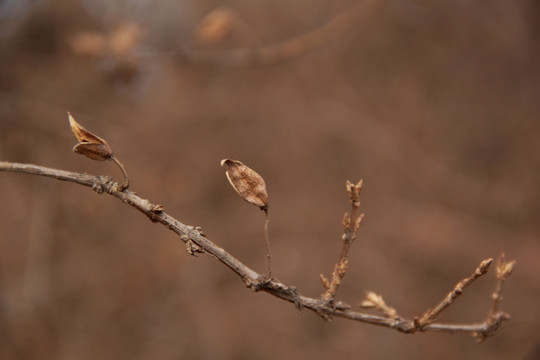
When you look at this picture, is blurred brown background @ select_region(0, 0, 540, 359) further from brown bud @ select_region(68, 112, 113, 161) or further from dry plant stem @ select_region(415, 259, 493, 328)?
dry plant stem @ select_region(415, 259, 493, 328)

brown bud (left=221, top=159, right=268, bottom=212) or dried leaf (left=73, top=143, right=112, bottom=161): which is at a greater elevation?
brown bud (left=221, top=159, right=268, bottom=212)

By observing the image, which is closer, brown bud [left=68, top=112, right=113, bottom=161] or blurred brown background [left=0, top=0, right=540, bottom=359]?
brown bud [left=68, top=112, right=113, bottom=161]

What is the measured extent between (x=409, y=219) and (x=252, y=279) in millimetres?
1208

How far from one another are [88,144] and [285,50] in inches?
40.0

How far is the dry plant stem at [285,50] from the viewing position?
1218 millimetres

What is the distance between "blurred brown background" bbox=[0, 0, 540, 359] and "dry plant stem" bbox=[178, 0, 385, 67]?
2 cm

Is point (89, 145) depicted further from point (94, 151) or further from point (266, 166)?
point (266, 166)

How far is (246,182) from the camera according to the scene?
1.60 ft

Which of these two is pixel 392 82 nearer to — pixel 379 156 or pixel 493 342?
pixel 379 156

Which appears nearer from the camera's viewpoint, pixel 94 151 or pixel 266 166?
pixel 94 151

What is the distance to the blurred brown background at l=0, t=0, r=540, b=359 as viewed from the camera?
3.92ft

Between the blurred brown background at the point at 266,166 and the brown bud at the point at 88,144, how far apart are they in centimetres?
63

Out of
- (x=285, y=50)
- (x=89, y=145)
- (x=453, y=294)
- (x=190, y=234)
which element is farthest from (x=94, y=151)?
(x=285, y=50)

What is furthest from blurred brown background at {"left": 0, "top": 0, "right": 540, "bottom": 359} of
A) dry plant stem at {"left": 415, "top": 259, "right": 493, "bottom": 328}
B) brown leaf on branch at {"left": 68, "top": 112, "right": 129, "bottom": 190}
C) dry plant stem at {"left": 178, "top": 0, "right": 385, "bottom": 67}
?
dry plant stem at {"left": 415, "top": 259, "right": 493, "bottom": 328}
